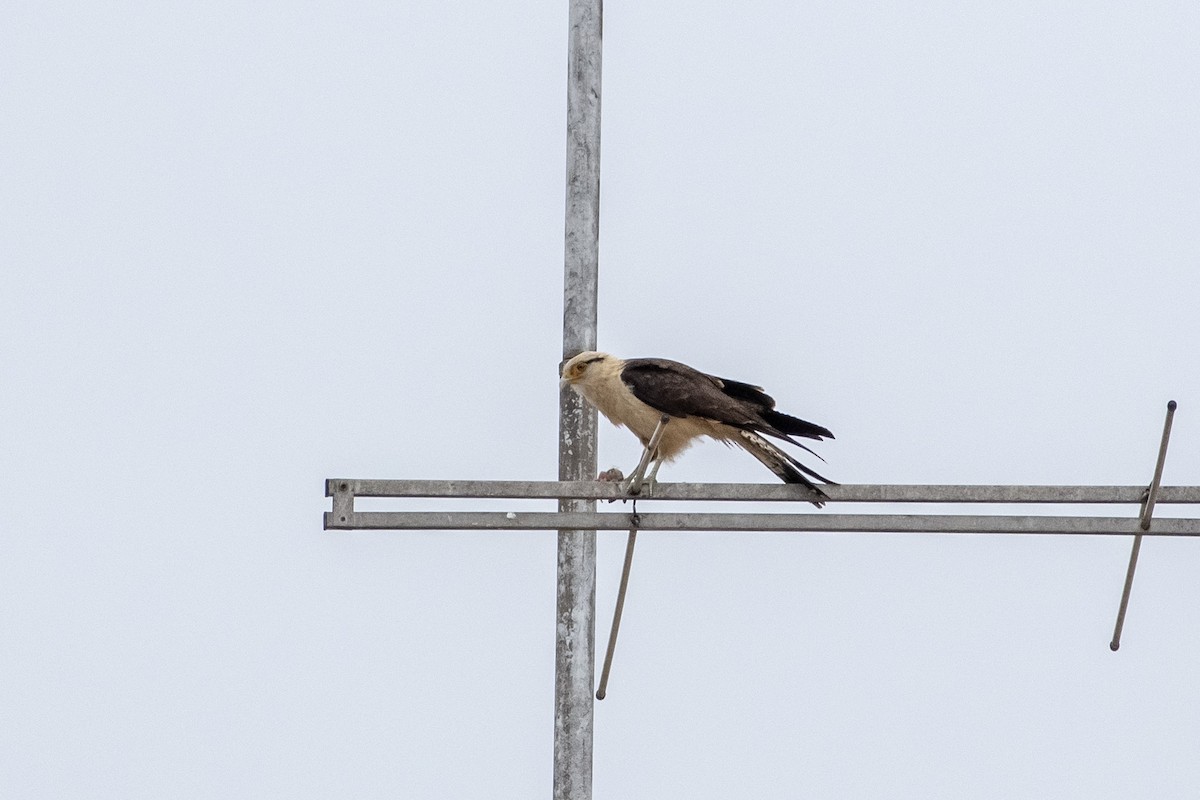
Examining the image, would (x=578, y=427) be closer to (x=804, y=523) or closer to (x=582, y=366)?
(x=582, y=366)

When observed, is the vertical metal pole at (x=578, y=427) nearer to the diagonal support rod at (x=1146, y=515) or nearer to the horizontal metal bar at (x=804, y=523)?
the horizontal metal bar at (x=804, y=523)

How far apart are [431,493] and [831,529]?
1571mm

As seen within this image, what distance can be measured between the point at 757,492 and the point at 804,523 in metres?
0.31

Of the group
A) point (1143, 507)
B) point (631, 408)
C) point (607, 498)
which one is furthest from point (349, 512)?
point (1143, 507)

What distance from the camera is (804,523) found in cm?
664

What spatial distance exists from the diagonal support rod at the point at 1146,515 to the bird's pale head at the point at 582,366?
8.37ft

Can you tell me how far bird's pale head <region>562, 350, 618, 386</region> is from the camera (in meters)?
7.76

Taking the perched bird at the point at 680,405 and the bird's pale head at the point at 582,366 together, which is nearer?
the bird's pale head at the point at 582,366

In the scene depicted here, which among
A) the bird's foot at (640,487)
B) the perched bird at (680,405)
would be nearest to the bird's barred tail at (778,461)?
the perched bird at (680,405)

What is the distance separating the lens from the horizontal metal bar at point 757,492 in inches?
251

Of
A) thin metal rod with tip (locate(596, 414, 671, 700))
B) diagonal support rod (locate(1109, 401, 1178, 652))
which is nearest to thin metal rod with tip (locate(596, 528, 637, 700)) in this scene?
thin metal rod with tip (locate(596, 414, 671, 700))

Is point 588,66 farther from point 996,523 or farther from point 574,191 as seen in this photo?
point 996,523

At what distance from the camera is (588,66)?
7.75 metres

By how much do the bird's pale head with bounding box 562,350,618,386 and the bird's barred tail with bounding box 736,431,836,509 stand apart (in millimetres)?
775
